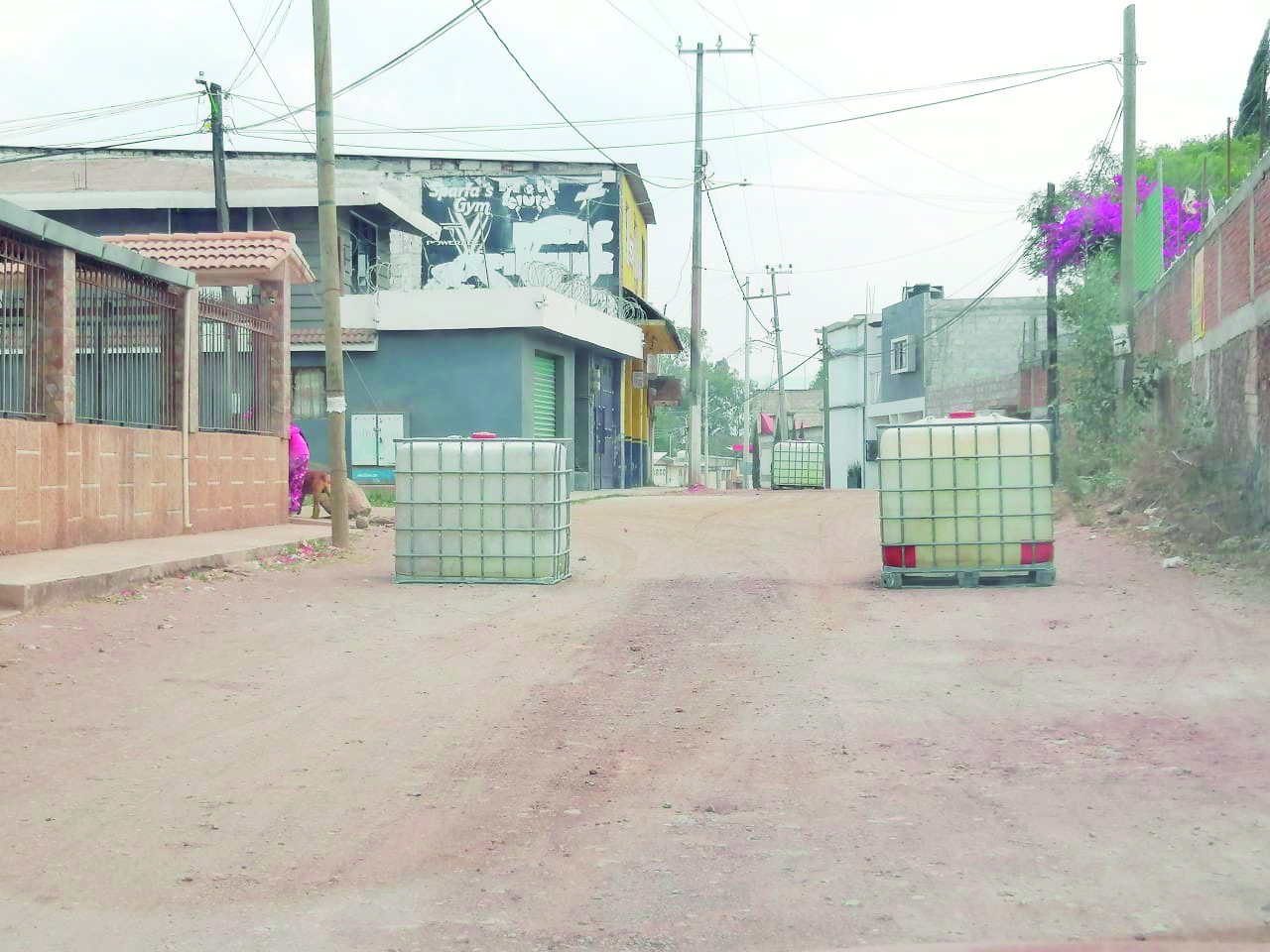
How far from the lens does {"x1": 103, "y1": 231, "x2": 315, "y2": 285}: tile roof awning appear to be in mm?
16016

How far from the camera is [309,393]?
30.4 meters

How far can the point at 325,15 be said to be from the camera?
14.8m

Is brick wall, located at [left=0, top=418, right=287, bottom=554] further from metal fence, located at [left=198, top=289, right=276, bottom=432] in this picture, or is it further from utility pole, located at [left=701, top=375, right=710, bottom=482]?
utility pole, located at [left=701, top=375, right=710, bottom=482]

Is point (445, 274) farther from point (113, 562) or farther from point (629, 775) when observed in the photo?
point (629, 775)

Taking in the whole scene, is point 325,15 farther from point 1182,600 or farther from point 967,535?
point 1182,600

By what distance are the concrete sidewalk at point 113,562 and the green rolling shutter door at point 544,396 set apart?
1634 centimetres

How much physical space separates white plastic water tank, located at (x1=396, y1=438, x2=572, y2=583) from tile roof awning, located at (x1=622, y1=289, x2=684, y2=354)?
26349 millimetres

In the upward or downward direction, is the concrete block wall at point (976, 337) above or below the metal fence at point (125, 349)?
above

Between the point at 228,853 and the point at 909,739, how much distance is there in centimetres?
309

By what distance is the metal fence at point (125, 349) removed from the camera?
41.5ft

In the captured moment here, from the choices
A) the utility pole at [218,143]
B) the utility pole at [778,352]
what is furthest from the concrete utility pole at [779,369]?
the utility pole at [218,143]

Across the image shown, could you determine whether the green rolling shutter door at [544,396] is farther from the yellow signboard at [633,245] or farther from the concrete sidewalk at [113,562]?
the concrete sidewalk at [113,562]

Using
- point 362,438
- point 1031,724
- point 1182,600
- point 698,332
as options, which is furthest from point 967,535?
point 698,332

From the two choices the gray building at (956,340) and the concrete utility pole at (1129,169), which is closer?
the concrete utility pole at (1129,169)
